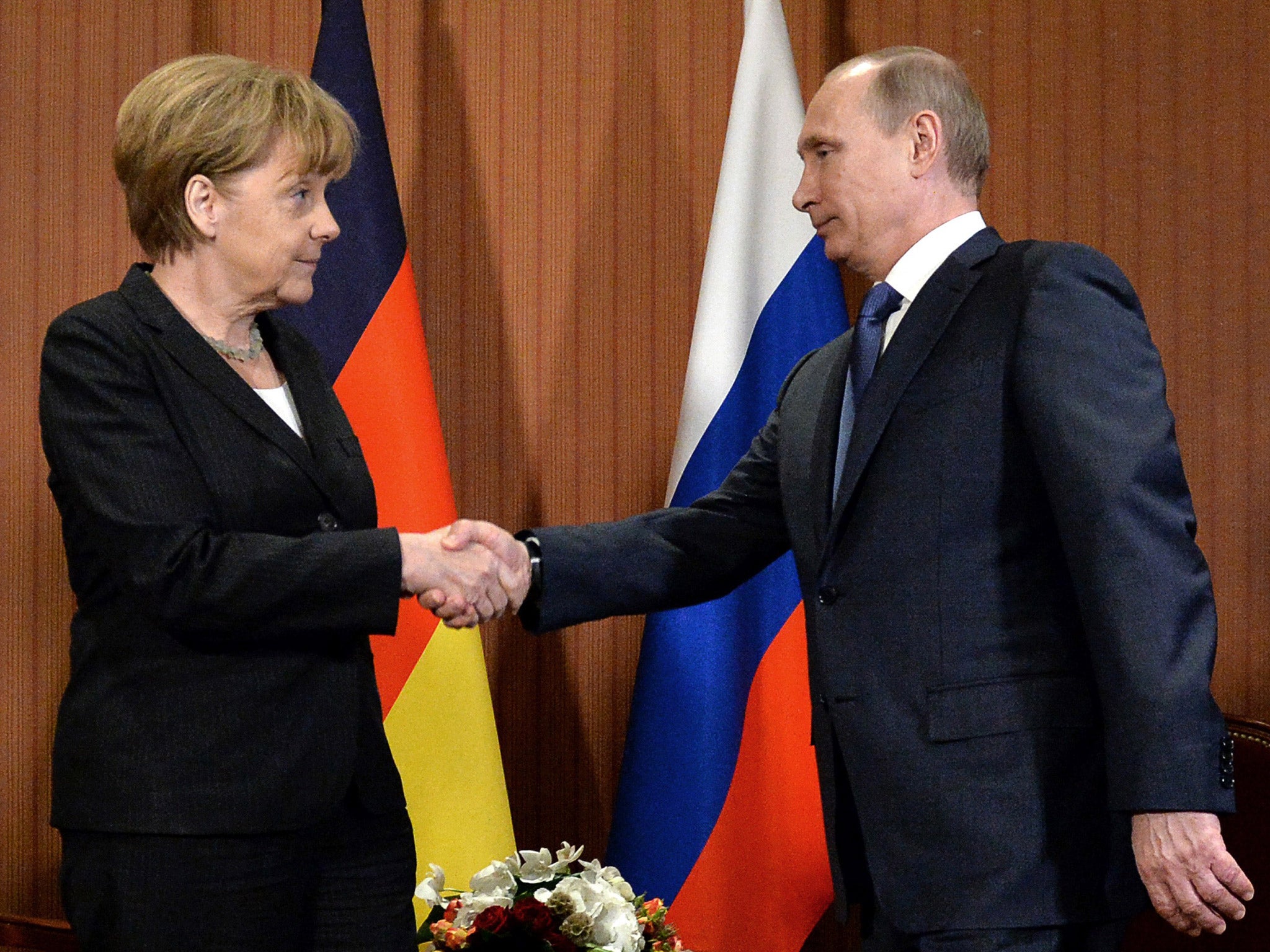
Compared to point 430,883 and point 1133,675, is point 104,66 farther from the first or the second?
point 1133,675

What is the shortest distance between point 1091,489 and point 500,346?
6.15 feet

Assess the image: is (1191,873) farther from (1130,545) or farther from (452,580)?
(452,580)

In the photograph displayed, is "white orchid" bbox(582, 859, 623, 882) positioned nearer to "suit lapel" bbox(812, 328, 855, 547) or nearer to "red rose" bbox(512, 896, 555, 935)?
"red rose" bbox(512, 896, 555, 935)

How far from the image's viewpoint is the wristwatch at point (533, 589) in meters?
2.16

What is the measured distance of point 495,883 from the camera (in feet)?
6.31

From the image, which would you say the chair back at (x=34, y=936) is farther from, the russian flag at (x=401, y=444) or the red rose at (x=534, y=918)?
the red rose at (x=534, y=918)

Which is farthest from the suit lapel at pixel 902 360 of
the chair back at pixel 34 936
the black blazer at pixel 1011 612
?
the chair back at pixel 34 936

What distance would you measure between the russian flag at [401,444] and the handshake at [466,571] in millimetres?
565

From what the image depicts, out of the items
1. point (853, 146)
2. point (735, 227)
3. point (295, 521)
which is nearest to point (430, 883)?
point (295, 521)

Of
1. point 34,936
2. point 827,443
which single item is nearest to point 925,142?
point 827,443

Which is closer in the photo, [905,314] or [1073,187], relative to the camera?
[905,314]

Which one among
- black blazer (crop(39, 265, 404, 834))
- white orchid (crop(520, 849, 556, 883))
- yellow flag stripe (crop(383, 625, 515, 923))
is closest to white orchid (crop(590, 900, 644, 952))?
white orchid (crop(520, 849, 556, 883))

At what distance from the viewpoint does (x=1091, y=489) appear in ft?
→ 5.01

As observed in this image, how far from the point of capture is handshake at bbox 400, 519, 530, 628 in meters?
1.87
